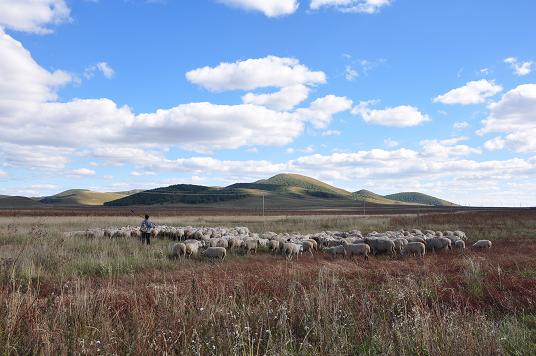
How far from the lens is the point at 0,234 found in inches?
899

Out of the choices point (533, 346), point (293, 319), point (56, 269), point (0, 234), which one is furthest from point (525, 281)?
point (0, 234)

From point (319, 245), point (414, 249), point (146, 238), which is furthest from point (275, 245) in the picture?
point (146, 238)

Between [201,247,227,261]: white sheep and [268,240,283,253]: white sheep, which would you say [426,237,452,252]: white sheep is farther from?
[201,247,227,261]: white sheep

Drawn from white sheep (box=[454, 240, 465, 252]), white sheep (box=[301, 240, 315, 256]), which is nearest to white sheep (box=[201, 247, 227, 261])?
white sheep (box=[301, 240, 315, 256])

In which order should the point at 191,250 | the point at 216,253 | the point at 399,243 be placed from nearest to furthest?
the point at 216,253, the point at 191,250, the point at 399,243

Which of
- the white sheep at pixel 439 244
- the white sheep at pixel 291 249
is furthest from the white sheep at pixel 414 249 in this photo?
the white sheep at pixel 291 249

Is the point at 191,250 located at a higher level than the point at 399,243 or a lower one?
lower

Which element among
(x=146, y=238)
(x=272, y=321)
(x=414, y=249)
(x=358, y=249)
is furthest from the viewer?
(x=146, y=238)

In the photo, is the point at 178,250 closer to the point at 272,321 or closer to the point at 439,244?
the point at 272,321

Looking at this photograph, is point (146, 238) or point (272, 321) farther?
point (146, 238)

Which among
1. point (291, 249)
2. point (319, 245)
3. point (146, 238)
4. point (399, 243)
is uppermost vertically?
point (146, 238)

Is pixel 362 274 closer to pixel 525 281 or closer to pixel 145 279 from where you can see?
pixel 525 281

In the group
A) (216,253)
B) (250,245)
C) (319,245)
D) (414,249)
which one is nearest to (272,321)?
(216,253)

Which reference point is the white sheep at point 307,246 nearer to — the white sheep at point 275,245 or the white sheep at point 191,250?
the white sheep at point 275,245
